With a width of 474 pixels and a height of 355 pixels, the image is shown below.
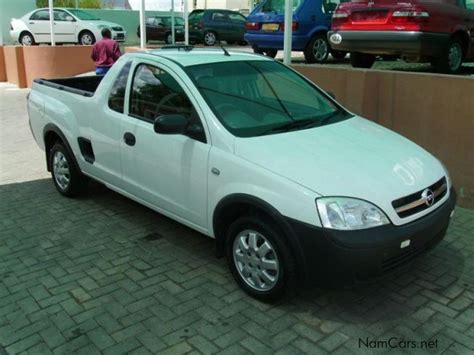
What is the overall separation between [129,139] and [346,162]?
196 cm

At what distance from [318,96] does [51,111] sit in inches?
115

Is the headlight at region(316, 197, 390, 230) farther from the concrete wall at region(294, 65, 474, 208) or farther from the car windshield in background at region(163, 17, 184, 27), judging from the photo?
the car windshield in background at region(163, 17, 184, 27)

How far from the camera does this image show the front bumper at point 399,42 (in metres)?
7.07

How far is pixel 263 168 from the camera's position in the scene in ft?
11.1

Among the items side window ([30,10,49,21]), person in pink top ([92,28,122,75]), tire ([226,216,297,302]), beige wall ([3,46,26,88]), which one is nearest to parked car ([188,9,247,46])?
side window ([30,10,49,21])

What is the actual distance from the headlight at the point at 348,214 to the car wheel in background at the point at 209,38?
71.5 feet

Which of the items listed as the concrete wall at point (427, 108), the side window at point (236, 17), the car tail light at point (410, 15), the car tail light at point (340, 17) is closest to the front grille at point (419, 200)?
the concrete wall at point (427, 108)

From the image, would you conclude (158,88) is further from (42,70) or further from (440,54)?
(42,70)

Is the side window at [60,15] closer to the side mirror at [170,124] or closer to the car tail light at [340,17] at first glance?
the car tail light at [340,17]

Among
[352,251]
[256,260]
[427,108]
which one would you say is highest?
[427,108]

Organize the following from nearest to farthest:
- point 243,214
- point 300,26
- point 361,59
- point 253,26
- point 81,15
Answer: point 243,214
point 361,59
point 300,26
point 253,26
point 81,15

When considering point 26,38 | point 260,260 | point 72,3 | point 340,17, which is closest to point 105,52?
point 340,17

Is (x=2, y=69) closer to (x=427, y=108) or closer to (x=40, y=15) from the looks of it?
(x=40, y=15)

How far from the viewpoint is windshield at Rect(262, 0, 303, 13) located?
1104 centimetres
